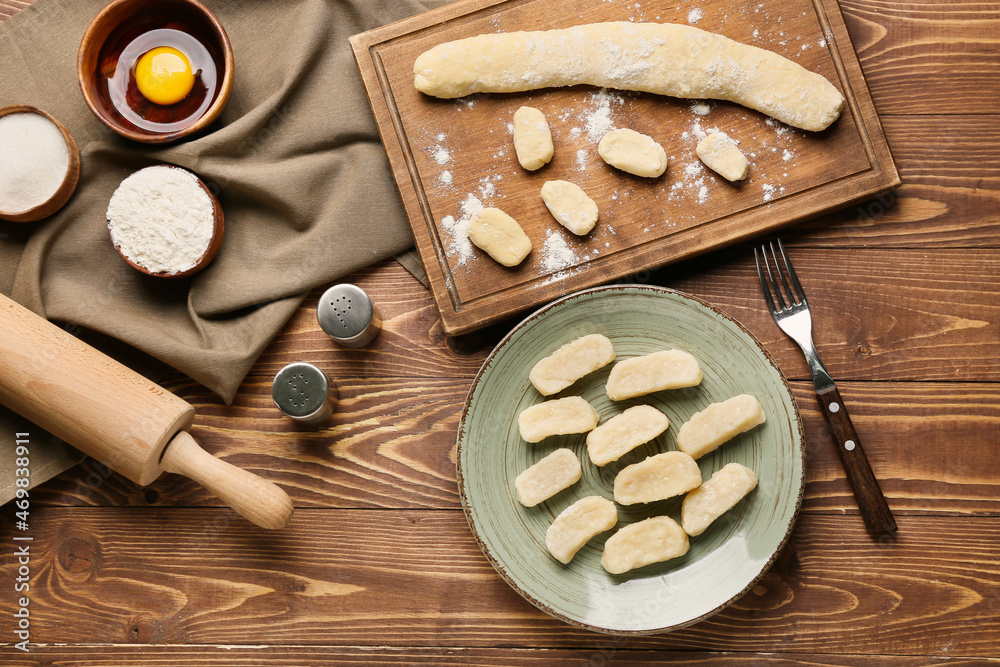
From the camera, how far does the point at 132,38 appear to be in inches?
66.8

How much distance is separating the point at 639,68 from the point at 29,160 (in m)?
1.56

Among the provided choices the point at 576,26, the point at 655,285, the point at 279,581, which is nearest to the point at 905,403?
the point at 655,285

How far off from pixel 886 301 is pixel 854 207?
10.3 inches

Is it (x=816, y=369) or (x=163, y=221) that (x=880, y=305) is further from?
(x=163, y=221)

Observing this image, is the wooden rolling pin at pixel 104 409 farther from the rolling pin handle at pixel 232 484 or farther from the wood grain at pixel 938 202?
the wood grain at pixel 938 202

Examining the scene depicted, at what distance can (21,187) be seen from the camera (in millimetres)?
1642

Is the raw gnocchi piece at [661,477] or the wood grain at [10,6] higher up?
the wood grain at [10,6]

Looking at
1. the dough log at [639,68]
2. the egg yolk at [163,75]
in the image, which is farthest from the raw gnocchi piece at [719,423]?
the egg yolk at [163,75]

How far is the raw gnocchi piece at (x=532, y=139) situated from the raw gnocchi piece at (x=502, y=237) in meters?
0.15

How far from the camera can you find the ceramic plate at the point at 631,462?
1.57 meters

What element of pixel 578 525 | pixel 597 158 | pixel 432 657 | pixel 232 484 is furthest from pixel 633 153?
pixel 432 657

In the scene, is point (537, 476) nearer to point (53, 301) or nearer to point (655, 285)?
point (655, 285)

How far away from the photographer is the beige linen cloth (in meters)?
1.68

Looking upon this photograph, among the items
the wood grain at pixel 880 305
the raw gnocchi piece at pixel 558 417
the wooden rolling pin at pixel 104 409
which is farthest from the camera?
the wood grain at pixel 880 305
